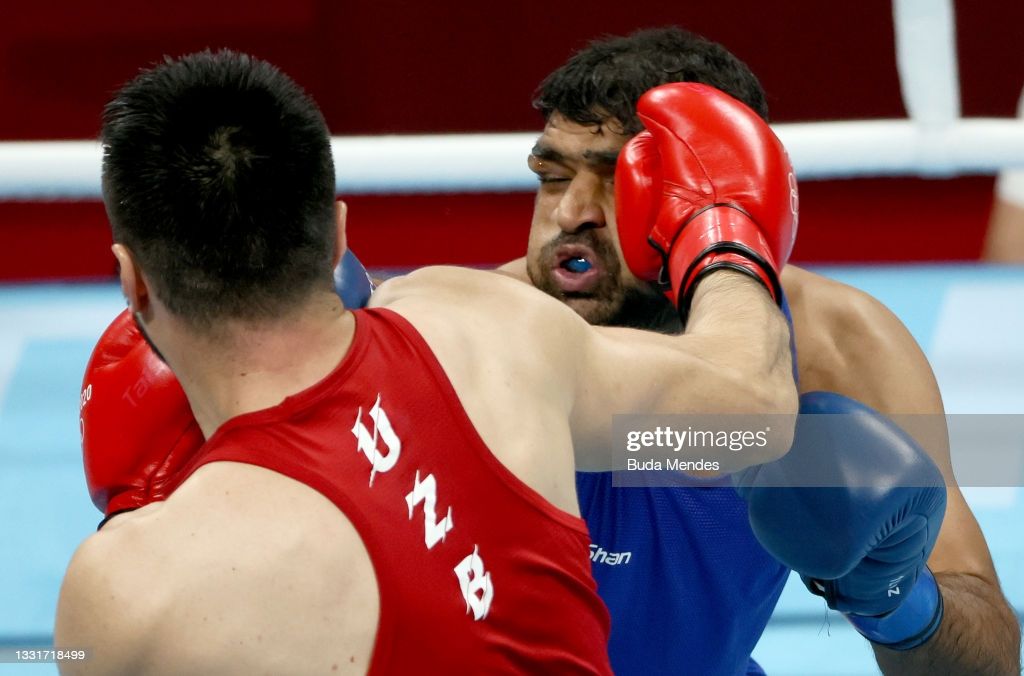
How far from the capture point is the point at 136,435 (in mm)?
1452

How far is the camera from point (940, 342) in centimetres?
354

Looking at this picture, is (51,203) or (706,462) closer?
(706,462)

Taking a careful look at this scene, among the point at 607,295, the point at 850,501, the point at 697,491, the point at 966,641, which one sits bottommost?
the point at 966,641

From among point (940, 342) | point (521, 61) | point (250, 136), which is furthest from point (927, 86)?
point (250, 136)

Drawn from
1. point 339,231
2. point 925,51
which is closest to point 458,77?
point 925,51

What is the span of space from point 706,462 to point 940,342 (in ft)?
7.61

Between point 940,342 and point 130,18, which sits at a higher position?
point 130,18

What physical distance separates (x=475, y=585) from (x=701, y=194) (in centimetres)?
73

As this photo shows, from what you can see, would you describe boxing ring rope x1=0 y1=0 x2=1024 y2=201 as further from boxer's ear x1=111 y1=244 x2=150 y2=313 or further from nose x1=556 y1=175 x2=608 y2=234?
boxer's ear x1=111 y1=244 x2=150 y2=313

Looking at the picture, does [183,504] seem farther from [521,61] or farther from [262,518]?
[521,61]

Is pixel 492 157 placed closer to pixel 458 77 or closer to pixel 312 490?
pixel 458 77

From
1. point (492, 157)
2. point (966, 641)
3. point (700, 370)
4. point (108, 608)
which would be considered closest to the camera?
point (108, 608)

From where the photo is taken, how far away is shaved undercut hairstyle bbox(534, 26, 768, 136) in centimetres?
204

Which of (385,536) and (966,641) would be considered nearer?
(385,536)
